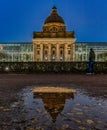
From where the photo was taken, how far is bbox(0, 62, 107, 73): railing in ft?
104

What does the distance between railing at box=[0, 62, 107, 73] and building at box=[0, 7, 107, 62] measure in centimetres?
8904

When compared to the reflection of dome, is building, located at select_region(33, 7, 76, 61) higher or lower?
lower

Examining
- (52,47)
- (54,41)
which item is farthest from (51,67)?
(52,47)

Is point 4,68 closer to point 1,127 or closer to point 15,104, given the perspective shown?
point 15,104

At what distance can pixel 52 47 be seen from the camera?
12838cm

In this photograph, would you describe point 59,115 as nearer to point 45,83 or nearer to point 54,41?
point 45,83

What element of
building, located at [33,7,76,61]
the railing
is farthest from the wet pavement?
building, located at [33,7,76,61]

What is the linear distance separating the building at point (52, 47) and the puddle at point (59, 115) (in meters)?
112

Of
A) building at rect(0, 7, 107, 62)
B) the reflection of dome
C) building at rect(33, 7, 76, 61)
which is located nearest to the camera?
building at rect(33, 7, 76, 61)

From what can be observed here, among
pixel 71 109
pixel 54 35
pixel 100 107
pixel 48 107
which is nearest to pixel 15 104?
pixel 48 107

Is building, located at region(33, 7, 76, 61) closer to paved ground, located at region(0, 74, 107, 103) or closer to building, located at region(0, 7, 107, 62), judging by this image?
building, located at region(0, 7, 107, 62)

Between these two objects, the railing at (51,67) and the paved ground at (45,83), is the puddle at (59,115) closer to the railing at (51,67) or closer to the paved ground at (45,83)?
the paved ground at (45,83)

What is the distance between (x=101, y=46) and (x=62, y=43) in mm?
22722

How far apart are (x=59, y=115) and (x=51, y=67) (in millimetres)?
24342
